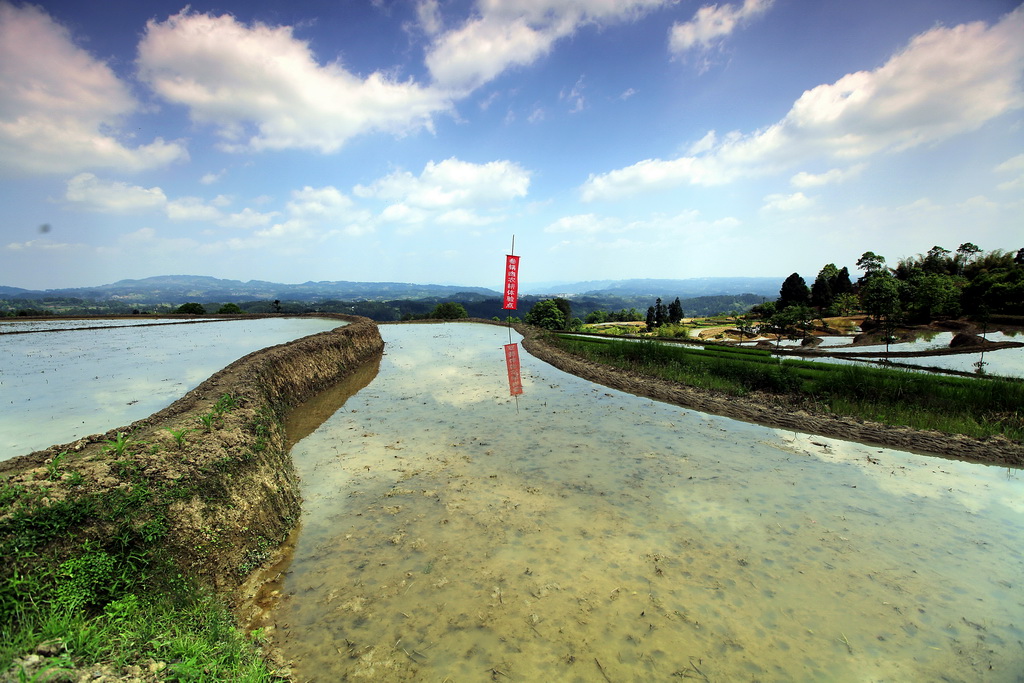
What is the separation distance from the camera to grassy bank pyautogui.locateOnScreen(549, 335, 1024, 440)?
Answer: 1061 cm

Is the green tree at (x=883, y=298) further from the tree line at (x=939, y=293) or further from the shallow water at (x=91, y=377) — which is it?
the shallow water at (x=91, y=377)

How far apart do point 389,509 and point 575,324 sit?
203ft

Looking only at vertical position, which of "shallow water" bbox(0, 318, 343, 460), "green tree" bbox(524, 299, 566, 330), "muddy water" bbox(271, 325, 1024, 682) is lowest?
"muddy water" bbox(271, 325, 1024, 682)

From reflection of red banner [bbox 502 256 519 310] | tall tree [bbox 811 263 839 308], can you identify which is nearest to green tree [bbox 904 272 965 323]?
tall tree [bbox 811 263 839 308]

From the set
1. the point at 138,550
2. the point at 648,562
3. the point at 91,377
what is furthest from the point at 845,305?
the point at 91,377

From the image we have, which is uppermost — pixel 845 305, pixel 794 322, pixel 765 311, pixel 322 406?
pixel 845 305

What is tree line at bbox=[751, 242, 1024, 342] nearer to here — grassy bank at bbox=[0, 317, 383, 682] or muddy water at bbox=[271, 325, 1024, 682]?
muddy water at bbox=[271, 325, 1024, 682]

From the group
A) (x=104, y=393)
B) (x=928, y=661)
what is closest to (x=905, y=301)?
(x=928, y=661)

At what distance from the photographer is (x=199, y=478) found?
575cm

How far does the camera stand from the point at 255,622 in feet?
15.5

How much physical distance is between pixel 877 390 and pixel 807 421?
3103 millimetres

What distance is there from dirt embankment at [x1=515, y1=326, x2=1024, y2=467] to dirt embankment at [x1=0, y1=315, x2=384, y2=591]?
12.5m

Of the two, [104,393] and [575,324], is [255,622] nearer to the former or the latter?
[104,393]

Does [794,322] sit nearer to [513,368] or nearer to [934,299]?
[934,299]
